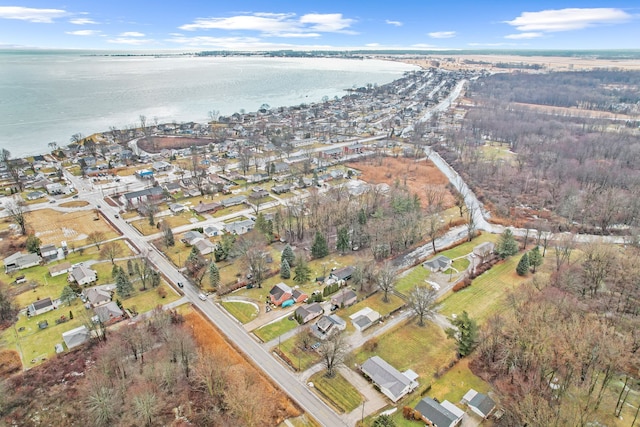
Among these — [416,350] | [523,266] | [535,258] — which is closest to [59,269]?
[416,350]

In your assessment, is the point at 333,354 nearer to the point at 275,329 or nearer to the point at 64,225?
the point at 275,329

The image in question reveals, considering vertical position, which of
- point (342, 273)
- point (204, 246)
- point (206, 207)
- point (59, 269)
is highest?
point (206, 207)

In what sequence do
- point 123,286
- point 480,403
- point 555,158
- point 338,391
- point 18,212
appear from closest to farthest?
point 480,403 → point 338,391 → point 123,286 → point 18,212 → point 555,158

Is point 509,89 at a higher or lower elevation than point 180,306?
higher

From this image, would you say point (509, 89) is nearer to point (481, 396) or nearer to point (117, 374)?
point (481, 396)

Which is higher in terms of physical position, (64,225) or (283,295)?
(64,225)

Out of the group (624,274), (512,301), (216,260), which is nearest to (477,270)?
(512,301)

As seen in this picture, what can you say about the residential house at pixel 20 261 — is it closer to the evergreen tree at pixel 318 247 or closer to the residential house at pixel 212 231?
the residential house at pixel 212 231
